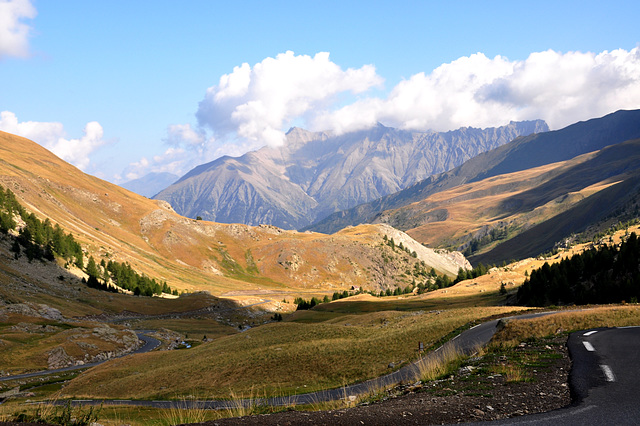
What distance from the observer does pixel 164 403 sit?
32.6 meters

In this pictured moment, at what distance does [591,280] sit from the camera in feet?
221

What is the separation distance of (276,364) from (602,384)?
2568cm

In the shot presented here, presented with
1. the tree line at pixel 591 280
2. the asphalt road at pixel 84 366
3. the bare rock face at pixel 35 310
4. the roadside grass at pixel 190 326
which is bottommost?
the roadside grass at pixel 190 326

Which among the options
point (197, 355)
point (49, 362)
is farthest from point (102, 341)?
point (197, 355)

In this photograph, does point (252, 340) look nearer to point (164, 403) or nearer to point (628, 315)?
point (164, 403)

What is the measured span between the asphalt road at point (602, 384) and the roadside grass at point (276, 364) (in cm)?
1341

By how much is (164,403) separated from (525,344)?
27145mm

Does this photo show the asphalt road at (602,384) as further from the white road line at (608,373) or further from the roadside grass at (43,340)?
the roadside grass at (43,340)

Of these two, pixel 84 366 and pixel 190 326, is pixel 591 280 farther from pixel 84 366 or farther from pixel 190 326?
pixel 190 326

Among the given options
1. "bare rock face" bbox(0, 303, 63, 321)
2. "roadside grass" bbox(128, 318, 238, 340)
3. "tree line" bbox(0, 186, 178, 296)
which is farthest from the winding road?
"tree line" bbox(0, 186, 178, 296)

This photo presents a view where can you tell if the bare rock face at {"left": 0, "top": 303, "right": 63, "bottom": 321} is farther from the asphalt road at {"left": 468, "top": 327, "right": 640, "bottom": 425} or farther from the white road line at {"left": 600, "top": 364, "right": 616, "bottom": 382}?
the white road line at {"left": 600, "top": 364, "right": 616, "bottom": 382}

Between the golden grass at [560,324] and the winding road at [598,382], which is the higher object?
the winding road at [598,382]

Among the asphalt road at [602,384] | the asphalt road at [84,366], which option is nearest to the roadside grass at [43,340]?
the asphalt road at [84,366]

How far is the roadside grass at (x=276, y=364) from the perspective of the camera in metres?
30.2
